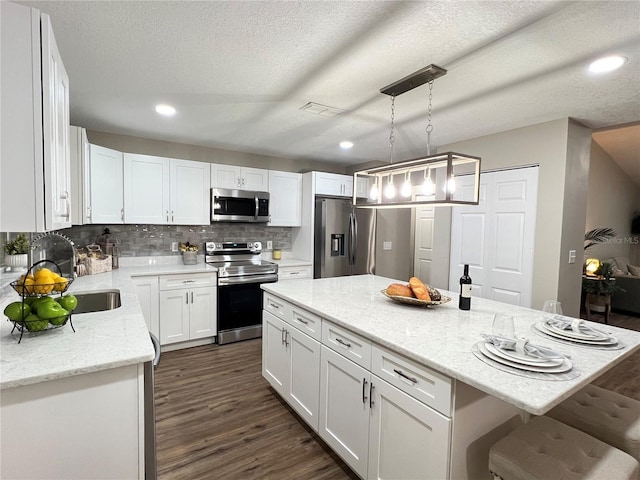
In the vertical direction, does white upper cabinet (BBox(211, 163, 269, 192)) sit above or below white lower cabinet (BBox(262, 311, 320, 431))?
above

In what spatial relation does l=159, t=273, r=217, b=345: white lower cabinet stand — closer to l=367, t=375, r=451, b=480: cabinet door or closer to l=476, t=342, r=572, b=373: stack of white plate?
l=367, t=375, r=451, b=480: cabinet door

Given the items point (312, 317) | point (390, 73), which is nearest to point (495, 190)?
point (390, 73)

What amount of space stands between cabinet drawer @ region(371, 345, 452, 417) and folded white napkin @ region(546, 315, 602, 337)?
838 millimetres

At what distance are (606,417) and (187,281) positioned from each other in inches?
139

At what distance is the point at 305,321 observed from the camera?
7.07 feet

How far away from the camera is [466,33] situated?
5.37 ft

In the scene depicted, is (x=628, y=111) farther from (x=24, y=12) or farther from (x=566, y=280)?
(x=24, y=12)

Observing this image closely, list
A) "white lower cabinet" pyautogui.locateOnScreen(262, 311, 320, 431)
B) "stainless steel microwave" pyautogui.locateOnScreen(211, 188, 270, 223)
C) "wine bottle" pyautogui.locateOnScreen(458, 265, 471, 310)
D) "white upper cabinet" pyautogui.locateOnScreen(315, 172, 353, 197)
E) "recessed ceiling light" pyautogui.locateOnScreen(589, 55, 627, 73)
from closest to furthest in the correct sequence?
"recessed ceiling light" pyautogui.locateOnScreen(589, 55, 627, 73), "wine bottle" pyautogui.locateOnScreen(458, 265, 471, 310), "white lower cabinet" pyautogui.locateOnScreen(262, 311, 320, 431), "stainless steel microwave" pyautogui.locateOnScreen(211, 188, 270, 223), "white upper cabinet" pyautogui.locateOnScreen(315, 172, 353, 197)

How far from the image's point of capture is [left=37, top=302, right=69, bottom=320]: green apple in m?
1.36

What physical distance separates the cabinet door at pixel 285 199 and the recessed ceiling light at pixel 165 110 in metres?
1.67

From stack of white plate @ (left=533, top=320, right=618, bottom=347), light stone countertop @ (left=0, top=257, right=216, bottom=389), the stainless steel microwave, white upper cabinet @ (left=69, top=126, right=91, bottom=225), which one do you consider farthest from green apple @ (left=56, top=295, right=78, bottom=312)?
the stainless steel microwave

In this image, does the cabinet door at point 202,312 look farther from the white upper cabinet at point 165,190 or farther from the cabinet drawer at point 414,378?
the cabinet drawer at point 414,378

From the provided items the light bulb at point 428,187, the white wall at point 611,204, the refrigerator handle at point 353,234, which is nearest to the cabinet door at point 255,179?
the refrigerator handle at point 353,234

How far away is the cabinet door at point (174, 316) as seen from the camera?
3.45 meters
